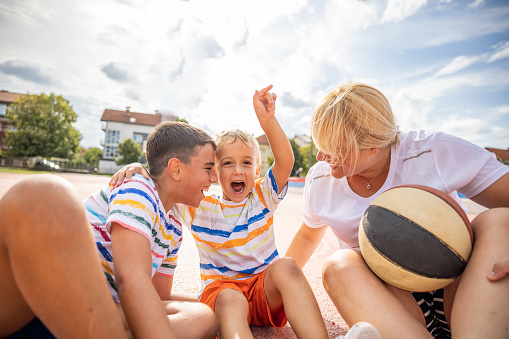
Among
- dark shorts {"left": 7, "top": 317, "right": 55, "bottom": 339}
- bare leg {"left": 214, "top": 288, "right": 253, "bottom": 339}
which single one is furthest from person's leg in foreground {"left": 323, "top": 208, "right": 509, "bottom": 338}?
dark shorts {"left": 7, "top": 317, "right": 55, "bottom": 339}

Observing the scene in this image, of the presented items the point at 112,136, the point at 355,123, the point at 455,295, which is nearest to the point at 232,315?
the point at 455,295

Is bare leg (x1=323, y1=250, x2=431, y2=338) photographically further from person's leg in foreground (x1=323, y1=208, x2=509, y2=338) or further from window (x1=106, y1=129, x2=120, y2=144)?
window (x1=106, y1=129, x2=120, y2=144)

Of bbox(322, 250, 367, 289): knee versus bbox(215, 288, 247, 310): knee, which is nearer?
bbox(322, 250, 367, 289): knee

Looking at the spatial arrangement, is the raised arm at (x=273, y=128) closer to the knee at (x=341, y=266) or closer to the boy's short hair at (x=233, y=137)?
the boy's short hair at (x=233, y=137)

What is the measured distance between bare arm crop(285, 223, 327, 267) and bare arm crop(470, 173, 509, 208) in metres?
1.24

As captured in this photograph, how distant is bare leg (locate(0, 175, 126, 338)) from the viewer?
130cm

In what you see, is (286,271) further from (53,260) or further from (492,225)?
(53,260)

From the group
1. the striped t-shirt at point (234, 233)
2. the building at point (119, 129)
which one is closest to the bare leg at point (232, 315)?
the striped t-shirt at point (234, 233)

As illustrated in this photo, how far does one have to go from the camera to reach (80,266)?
1.38 metres

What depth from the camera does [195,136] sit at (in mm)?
2742

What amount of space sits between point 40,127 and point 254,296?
48.5 m

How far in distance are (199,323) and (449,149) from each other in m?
2.01

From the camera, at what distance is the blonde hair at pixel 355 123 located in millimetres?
2422

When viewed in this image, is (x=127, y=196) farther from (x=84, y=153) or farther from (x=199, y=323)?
(x=84, y=153)
